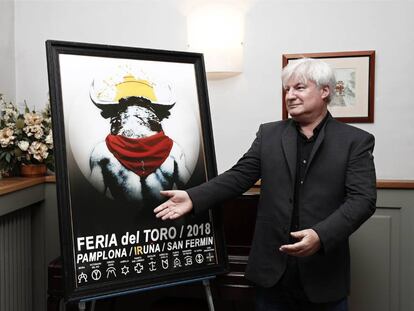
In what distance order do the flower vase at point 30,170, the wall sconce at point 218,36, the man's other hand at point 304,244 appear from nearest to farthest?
the man's other hand at point 304,244
the wall sconce at point 218,36
the flower vase at point 30,170

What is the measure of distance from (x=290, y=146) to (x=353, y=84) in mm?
1007

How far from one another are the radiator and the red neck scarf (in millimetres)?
948

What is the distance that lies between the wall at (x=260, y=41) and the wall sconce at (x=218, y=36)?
14 cm

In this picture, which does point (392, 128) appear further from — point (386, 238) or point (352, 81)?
point (386, 238)

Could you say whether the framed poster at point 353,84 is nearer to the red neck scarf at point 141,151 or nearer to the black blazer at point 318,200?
the black blazer at point 318,200

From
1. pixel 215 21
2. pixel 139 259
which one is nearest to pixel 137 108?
pixel 139 259

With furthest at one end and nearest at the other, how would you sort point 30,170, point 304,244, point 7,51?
point 7,51 → point 30,170 → point 304,244

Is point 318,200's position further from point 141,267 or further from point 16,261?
point 16,261

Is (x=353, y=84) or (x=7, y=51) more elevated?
(x=7, y=51)

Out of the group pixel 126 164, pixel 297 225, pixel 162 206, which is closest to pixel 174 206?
pixel 162 206

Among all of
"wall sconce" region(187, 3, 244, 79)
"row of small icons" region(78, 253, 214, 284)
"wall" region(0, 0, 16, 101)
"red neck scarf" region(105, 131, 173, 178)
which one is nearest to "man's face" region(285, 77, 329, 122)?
"red neck scarf" region(105, 131, 173, 178)

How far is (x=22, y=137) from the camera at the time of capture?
255 cm

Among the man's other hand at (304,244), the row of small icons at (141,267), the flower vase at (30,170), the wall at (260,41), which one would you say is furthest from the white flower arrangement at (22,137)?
the man's other hand at (304,244)

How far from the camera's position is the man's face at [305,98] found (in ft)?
5.90
